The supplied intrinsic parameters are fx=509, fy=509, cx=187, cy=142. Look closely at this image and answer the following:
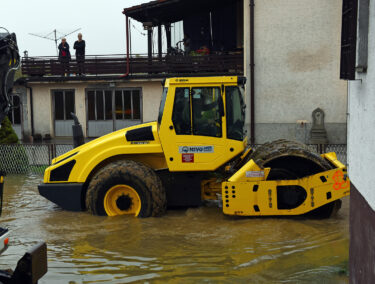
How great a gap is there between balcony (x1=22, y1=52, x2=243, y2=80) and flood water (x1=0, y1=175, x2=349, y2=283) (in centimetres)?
1248

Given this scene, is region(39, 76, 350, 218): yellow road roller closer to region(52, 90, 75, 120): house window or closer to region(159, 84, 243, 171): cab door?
region(159, 84, 243, 171): cab door

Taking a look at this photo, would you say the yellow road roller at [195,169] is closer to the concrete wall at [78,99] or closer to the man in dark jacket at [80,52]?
the concrete wall at [78,99]

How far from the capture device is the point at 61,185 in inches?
399

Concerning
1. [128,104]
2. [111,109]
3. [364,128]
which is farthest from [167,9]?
[364,128]

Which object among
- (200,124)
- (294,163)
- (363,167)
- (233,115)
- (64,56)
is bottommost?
(294,163)

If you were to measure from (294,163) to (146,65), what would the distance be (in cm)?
1496

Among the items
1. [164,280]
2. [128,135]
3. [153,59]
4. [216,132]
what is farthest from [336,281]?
[153,59]

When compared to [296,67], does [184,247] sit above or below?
below

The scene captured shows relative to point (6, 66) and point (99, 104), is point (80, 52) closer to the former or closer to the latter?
point (99, 104)

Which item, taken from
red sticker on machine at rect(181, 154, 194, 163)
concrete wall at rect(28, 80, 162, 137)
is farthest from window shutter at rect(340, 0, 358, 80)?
concrete wall at rect(28, 80, 162, 137)

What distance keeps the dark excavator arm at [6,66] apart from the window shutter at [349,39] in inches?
157

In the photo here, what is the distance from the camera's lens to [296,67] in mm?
19312

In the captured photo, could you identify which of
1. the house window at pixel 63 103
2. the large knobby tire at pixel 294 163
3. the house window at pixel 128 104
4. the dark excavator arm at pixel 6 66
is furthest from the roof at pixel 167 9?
the dark excavator arm at pixel 6 66

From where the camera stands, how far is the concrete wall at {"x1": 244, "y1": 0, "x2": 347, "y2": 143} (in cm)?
1905
